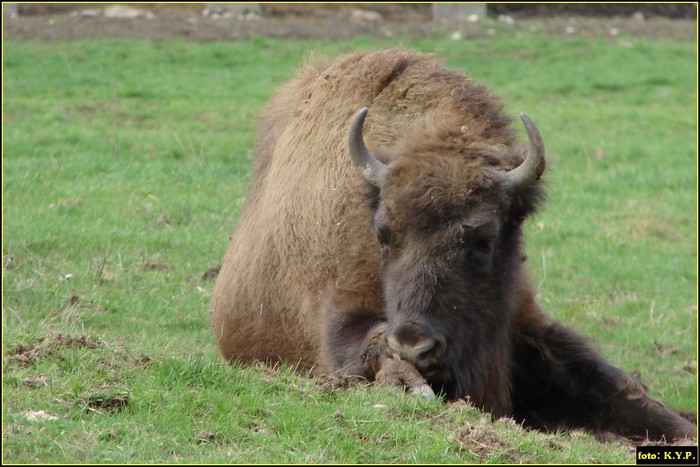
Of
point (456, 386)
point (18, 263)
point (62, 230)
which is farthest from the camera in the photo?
point (62, 230)

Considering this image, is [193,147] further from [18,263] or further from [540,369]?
[540,369]

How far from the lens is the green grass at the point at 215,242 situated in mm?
A: 5250

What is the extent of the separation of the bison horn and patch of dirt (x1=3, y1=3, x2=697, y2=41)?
17.0 meters

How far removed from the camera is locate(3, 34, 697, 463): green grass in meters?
5.25

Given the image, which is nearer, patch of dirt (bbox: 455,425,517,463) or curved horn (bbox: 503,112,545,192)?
patch of dirt (bbox: 455,425,517,463)

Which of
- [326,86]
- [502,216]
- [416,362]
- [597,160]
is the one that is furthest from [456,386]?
[597,160]

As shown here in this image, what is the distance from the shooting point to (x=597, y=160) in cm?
1658

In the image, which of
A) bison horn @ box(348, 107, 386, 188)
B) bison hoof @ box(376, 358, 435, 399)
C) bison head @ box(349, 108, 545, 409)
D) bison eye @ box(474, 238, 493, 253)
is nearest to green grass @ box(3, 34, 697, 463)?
bison hoof @ box(376, 358, 435, 399)

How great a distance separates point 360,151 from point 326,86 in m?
1.42

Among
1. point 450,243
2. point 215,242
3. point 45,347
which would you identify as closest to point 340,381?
point 450,243

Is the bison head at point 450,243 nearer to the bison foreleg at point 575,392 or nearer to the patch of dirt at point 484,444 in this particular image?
the patch of dirt at point 484,444

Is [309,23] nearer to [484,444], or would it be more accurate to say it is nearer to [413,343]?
[413,343]

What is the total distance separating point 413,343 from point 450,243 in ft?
2.07

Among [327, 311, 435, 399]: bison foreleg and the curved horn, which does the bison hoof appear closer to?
[327, 311, 435, 399]: bison foreleg
